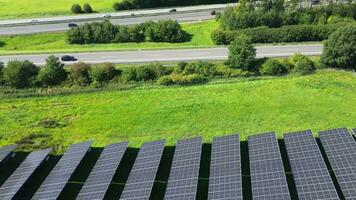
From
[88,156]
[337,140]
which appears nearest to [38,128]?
[88,156]

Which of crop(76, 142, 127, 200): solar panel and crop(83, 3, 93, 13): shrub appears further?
crop(83, 3, 93, 13): shrub

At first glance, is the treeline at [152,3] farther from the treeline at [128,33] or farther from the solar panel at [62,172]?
the solar panel at [62,172]

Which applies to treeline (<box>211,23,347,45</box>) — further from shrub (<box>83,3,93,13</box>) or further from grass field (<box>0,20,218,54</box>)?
shrub (<box>83,3,93,13</box>)

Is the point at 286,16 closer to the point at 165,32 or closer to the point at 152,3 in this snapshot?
the point at 165,32

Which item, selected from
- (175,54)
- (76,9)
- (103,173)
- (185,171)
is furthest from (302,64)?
(76,9)

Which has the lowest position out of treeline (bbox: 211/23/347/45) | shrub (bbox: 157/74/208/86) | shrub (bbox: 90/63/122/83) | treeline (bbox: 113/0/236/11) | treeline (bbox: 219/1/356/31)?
shrub (bbox: 157/74/208/86)

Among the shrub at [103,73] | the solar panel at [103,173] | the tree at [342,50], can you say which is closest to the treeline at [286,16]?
the tree at [342,50]

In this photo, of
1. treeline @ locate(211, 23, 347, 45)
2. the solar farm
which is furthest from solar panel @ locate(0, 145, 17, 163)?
treeline @ locate(211, 23, 347, 45)
